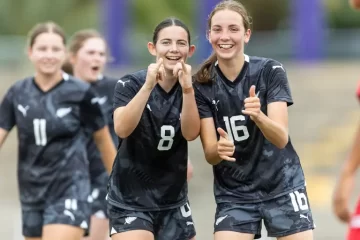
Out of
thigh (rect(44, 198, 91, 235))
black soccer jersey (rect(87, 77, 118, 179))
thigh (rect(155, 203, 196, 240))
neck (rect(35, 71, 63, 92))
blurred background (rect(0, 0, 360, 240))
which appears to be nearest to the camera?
thigh (rect(155, 203, 196, 240))

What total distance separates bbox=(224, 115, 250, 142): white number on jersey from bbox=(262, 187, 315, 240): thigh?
0.44 m

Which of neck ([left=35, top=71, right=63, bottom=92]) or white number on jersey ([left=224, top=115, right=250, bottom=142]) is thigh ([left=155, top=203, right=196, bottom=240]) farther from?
neck ([left=35, top=71, right=63, bottom=92])

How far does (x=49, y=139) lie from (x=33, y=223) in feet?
2.06

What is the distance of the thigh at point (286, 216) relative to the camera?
6.57 metres

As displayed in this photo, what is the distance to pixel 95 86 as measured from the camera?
9094mm

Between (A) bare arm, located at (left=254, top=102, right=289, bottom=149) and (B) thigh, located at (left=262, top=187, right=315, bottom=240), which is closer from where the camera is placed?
(A) bare arm, located at (left=254, top=102, right=289, bottom=149)

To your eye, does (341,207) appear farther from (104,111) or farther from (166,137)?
(104,111)

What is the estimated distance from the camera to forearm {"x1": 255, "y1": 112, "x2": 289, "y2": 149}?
618cm

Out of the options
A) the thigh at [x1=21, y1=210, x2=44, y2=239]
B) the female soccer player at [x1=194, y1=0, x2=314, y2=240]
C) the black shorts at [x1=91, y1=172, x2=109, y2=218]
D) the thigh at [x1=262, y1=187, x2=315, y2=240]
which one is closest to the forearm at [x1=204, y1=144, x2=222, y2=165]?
the female soccer player at [x1=194, y1=0, x2=314, y2=240]

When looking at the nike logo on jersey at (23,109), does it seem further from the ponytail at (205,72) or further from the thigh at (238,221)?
the thigh at (238,221)

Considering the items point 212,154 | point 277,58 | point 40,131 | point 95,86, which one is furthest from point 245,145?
point 277,58

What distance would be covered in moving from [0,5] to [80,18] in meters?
1.93

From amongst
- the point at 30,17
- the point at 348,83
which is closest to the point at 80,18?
the point at 30,17

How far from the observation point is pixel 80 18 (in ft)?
81.5
